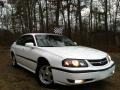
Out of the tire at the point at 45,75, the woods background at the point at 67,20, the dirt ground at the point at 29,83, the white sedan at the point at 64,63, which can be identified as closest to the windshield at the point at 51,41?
the white sedan at the point at 64,63

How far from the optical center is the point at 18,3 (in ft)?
99.0

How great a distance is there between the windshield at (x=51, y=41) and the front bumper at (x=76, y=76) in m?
1.54

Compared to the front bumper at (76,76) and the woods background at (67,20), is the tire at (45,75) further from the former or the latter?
the woods background at (67,20)

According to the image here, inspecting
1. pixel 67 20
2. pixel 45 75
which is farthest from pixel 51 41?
pixel 67 20

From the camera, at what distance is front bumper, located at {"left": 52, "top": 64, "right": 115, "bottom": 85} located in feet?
18.0

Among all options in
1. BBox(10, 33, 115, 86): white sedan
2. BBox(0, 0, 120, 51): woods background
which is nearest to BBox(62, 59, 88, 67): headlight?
BBox(10, 33, 115, 86): white sedan

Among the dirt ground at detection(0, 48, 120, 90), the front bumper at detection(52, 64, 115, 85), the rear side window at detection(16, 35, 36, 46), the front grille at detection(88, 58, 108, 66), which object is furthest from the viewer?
the rear side window at detection(16, 35, 36, 46)

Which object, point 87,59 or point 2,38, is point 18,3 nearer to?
point 2,38

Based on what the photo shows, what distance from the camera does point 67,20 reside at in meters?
33.1

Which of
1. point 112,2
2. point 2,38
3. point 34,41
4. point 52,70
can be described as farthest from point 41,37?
point 112,2

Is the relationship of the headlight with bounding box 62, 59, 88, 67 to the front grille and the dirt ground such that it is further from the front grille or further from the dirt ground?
the dirt ground

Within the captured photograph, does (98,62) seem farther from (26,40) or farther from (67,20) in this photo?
(67,20)

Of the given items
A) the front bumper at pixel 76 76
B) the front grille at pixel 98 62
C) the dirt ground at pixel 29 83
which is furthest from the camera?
the dirt ground at pixel 29 83

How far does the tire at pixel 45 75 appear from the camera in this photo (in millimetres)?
6254
